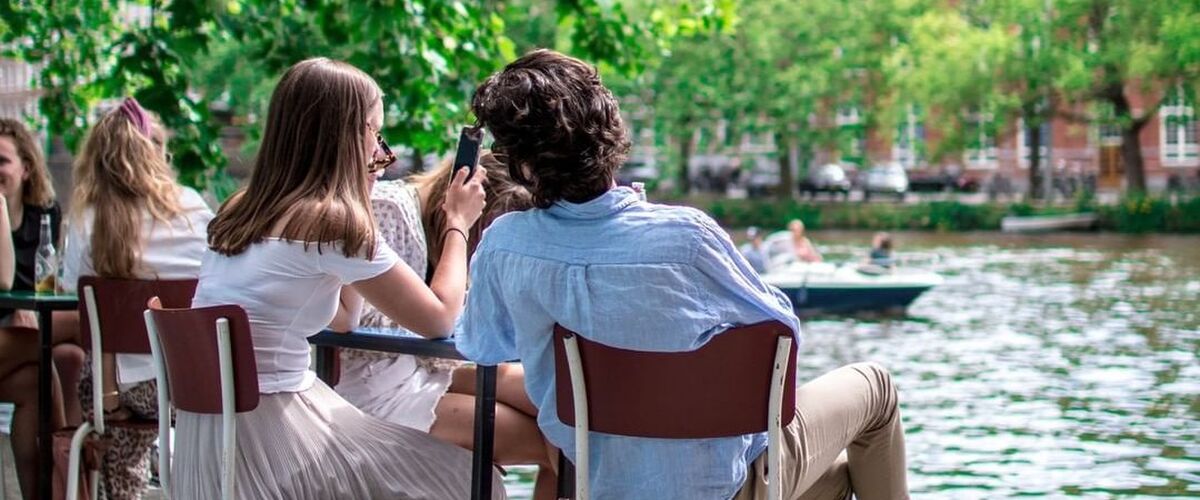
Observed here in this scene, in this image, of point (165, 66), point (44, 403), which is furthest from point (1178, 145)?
point (44, 403)

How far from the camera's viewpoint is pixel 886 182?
50.9 m

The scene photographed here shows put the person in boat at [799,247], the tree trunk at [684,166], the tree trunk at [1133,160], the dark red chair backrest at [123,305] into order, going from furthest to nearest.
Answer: the tree trunk at [684,166]
the tree trunk at [1133,160]
the person in boat at [799,247]
the dark red chair backrest at [123,305]

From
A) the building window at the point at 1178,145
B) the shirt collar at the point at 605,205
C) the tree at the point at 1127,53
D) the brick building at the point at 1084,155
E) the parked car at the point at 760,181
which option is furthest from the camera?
the building window at the point at 1178,145

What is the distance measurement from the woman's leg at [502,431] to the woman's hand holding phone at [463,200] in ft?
→ 1.38

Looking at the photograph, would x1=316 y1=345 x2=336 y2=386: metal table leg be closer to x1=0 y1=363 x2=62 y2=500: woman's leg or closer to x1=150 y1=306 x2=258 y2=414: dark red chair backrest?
x1=150 y1=306 x2=258 y2=414: dark red chair backrest

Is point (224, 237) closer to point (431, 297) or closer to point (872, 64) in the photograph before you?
point (431, 297)

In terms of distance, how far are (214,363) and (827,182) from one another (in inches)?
1914

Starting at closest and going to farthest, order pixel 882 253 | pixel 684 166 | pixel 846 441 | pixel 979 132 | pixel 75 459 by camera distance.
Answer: pixel 846 441 < pixel 75 459 < pixel 882 253 < pixel 979 132 < pixel 684 166

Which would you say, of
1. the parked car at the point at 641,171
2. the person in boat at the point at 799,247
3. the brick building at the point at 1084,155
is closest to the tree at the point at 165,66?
the person in boat at the point at 799,247

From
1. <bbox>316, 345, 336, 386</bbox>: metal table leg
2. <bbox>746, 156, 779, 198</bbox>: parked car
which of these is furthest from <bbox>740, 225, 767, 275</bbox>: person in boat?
<bbox>746, 156, 779, 198</bbox>: parked car

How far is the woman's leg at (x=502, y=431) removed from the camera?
374 cm

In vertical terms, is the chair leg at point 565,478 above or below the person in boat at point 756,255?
above

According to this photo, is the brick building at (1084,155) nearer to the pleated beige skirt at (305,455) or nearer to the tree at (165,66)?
the tree at (165,66)

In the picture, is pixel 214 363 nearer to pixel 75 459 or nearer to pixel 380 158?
pixel 380 158
